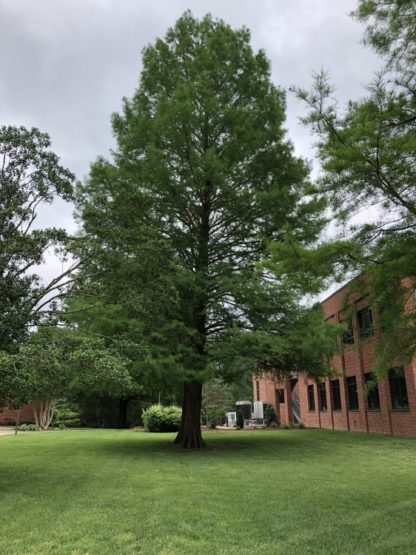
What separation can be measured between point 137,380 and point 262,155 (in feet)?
27.7

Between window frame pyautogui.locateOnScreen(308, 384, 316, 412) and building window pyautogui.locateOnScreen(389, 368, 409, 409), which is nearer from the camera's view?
building window pyautogui.locateOnScreen(389, 368, 409, 409)

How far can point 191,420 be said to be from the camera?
1736 cm

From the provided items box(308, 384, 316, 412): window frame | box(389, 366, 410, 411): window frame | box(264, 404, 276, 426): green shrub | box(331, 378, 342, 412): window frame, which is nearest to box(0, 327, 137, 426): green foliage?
box(389, 366, 410, 411): window frame

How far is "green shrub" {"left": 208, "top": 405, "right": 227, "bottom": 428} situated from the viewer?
116ft

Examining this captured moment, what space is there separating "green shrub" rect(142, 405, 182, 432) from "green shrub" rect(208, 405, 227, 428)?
735 centimetres

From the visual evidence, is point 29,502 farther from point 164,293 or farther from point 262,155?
point 262,155

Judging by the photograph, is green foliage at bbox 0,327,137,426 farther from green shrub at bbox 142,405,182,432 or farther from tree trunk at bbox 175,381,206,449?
green shrub at bbox 142,405,182,432

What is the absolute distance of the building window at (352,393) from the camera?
2588 cm

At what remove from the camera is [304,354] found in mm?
15141

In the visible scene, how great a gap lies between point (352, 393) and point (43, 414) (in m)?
22.0

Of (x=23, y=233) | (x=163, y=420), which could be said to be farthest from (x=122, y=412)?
(x=23, y=233)

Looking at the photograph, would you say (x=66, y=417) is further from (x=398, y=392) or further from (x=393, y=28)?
(x=393, y=28)

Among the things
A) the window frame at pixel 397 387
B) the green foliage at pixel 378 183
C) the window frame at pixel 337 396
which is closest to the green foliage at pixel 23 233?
the green foliage at pixel 378 183

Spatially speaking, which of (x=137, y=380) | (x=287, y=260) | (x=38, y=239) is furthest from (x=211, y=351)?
(x=287, y=260)
